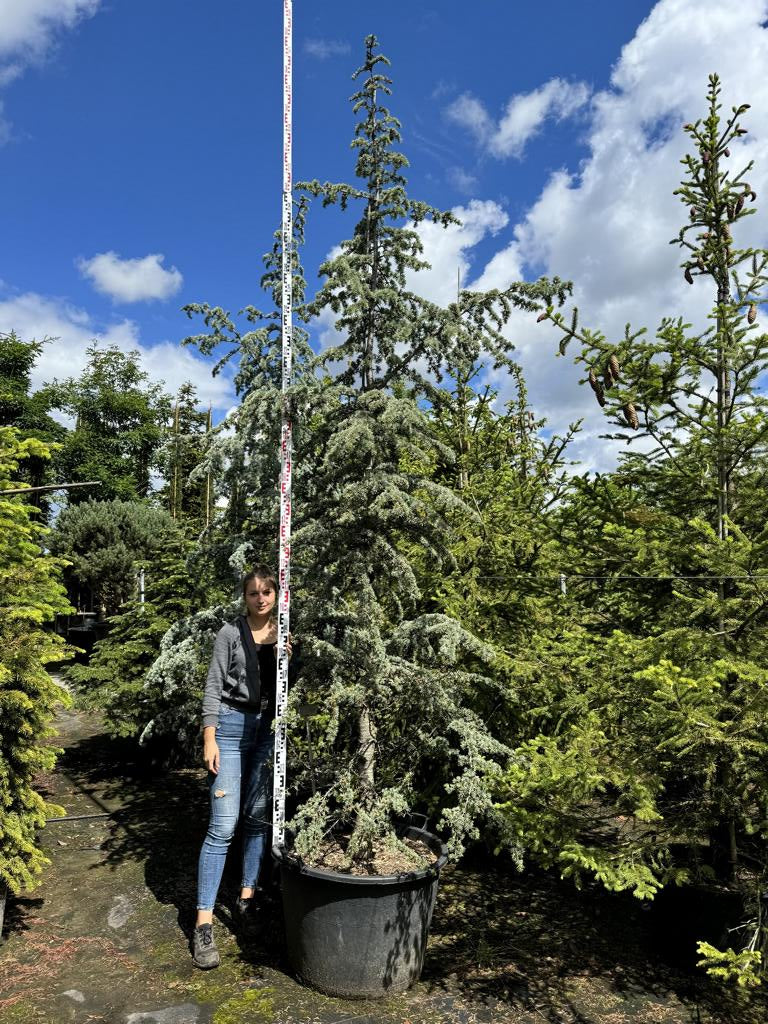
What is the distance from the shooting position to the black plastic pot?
2.84m

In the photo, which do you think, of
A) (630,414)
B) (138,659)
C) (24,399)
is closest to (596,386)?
(630,414)

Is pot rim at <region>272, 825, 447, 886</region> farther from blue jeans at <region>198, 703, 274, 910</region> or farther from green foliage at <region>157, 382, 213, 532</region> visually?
green foliage at <region>157, 382, 213, 532</region>

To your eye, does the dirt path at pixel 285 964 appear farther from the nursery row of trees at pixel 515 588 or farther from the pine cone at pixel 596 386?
the pine cone at pixel 596 386

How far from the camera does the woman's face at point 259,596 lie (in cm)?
348

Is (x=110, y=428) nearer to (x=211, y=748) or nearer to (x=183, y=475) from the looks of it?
(x=183, y=475)

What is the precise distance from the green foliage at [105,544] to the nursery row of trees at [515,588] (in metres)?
12.2

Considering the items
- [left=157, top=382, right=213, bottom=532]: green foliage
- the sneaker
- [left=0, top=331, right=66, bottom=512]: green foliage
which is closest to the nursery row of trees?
the sneaker

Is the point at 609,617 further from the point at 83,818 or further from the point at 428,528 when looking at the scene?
the point at 83,818

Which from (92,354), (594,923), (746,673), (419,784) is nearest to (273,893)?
(419,784)

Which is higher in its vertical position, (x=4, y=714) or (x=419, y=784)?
(x=4, y=714)

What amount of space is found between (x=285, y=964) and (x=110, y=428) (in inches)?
940

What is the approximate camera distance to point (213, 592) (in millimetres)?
5547

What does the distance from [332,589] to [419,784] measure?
1.85 metres

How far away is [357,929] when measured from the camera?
2844mm
